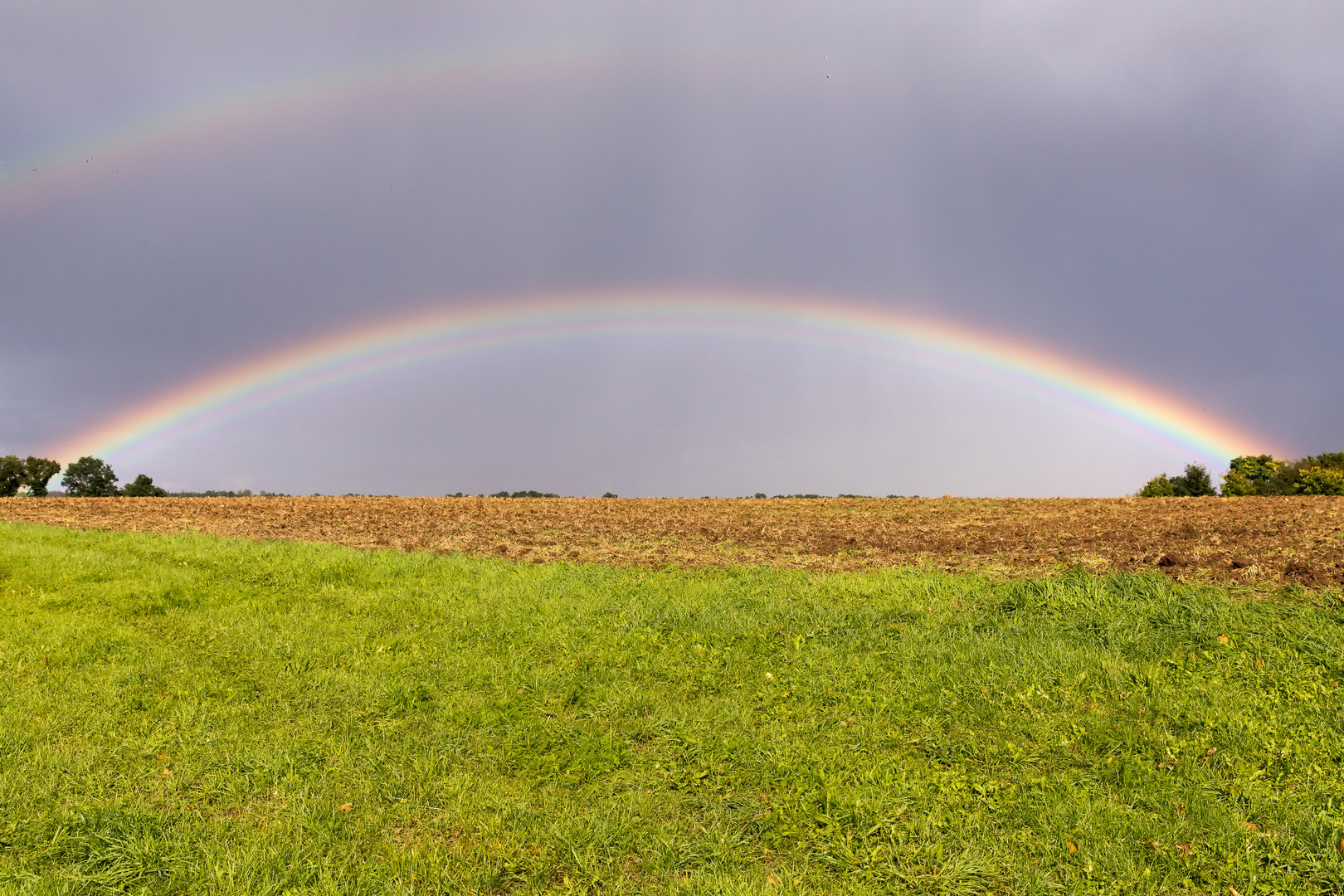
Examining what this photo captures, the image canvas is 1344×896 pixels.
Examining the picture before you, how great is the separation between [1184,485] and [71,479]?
106627mm

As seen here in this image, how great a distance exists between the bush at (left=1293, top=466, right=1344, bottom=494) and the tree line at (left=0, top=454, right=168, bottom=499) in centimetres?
9036

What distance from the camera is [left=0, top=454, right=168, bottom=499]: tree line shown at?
65.6 m

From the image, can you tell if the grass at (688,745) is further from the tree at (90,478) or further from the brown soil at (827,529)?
the tree at (90,478)

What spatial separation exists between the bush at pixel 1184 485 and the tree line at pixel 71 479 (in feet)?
283

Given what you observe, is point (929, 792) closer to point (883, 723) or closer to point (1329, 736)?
point (883, 723)

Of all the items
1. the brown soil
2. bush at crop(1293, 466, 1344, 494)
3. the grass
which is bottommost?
the grass

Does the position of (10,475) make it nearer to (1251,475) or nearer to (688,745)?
Result: (688,745)

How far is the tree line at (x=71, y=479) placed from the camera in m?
65.6

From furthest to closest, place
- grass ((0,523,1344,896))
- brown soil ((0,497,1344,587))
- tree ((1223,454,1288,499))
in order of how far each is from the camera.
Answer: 1. tree ((1223,454,1288,499))
2. brown soil ((0,497,1344,587))
3. grass ((0,523,1344,896))

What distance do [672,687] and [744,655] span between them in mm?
1385

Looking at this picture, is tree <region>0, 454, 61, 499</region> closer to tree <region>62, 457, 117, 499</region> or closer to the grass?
tree <region>62, 457, 117, 499</region>

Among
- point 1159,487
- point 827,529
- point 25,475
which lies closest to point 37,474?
point 25,475

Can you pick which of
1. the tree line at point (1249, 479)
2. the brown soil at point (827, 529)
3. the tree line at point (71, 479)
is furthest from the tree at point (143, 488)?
the tree line at point (1249, 479)

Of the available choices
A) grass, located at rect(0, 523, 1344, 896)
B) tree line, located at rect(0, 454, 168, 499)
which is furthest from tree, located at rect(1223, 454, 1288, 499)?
tree line, located at rect(0, 454, 168, 499)
